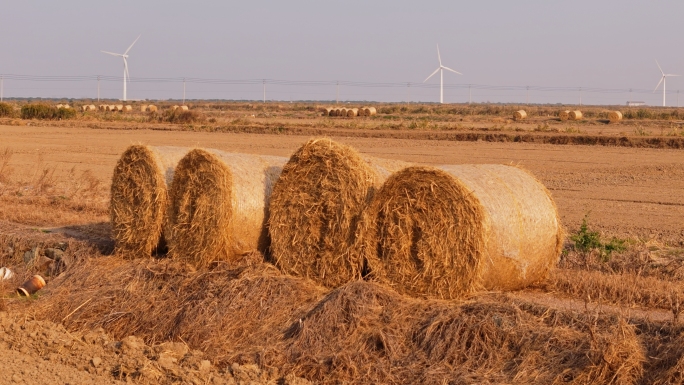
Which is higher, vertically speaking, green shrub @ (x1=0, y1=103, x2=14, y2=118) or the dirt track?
green shrub @ (x1=0, y1=103, x2=14, y2=118)

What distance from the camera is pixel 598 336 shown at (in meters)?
7.07

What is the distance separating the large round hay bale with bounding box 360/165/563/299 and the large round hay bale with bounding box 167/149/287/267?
4.95ft

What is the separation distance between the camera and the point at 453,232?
8.55m

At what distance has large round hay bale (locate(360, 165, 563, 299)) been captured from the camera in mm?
8539

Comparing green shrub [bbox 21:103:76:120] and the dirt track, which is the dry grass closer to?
the dirt track


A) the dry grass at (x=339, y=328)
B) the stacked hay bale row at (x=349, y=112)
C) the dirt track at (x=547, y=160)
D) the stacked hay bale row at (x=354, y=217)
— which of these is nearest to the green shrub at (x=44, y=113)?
the dirt track at (x=547, y=160)

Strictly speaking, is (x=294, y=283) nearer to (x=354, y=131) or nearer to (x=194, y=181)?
(x=194, y=181)

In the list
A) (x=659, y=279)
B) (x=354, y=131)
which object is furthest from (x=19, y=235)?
(x=354, y=131)

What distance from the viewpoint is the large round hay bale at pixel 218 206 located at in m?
9.72

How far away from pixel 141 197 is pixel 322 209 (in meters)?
2.61

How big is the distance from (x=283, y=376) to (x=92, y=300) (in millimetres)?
3226

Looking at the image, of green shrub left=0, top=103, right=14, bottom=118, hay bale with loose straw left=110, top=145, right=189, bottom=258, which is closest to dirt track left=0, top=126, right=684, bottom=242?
hay bale with loose straw left=110, top=145, right=189, bottom=258

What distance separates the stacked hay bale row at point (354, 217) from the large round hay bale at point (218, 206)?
1 cm

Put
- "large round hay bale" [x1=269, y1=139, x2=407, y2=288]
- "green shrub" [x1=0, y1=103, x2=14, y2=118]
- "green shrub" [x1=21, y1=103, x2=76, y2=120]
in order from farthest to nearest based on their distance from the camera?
"green shrub" [x1=0, y1=103, x2=14, y2=118]
"green shrub" [x1=21, y1=103, x2=76, y2=120]
"large round hay bale" [x1=269, y1=139, x2=407, y2=288]
